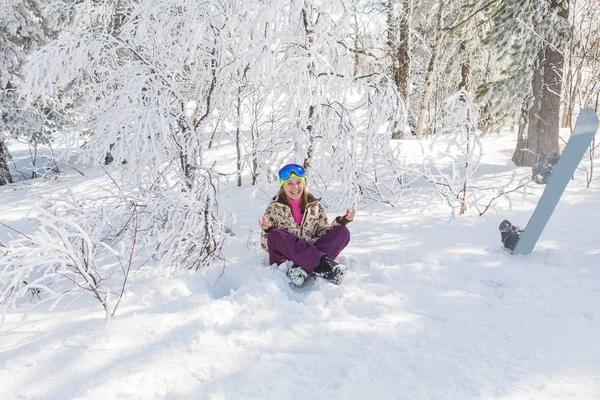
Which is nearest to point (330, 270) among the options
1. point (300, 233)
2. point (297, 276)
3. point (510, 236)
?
point (297, 276)

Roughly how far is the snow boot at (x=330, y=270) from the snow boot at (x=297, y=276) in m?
0.11

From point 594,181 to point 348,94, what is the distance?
180 inches

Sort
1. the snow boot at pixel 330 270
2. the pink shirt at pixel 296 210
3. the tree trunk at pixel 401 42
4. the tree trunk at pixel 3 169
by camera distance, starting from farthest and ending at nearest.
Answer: the tree trunk at pixel 3 169 → the tree trunk at pixel 401 42 → the pink shirt at pixel 296 210 → the snow boot at pixel 330 270

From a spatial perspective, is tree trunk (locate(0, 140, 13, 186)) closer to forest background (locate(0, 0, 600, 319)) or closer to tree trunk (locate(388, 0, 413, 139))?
forest background (locate(0, 0, 600, 319))

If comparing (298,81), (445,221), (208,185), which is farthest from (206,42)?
(445,221)

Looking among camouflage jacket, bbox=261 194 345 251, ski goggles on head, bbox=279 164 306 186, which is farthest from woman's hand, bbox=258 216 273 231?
ski goggles on head, bbox=279 164 306 186

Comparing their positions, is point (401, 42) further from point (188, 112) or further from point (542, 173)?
point (188, 112)

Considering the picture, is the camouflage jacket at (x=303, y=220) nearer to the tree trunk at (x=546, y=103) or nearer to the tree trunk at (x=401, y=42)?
the tree trunk at (x=546, y=103)

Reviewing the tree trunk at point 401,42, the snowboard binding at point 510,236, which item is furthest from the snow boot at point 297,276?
the tree trunk at point 401,42

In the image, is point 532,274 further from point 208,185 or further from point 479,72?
point 479,72

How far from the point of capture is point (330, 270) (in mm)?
2881

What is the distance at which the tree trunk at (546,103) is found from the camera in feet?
23.4

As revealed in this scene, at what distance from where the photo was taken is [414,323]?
89.6 inches

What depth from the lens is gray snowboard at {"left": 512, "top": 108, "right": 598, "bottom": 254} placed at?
3.03m
